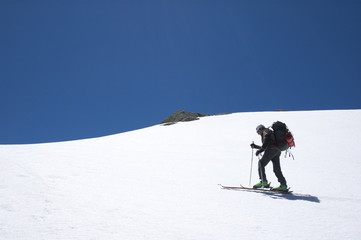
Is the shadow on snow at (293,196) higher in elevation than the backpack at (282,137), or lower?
lower

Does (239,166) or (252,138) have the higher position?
(252,138)

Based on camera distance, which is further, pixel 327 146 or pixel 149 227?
pixel 327 146

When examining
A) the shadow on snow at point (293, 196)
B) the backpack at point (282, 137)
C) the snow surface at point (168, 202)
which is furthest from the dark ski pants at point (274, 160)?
the snow surface at point (168, 202)

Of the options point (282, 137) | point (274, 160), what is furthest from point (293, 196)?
point (282, 137)

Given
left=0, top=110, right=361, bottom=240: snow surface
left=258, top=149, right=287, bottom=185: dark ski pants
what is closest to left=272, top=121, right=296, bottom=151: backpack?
left=258, top=149, right=287, bottom=185: dark ski pants

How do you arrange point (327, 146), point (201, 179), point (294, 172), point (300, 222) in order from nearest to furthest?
point (300, 222), point (201, 179), point (294, 172), point (327, 146)

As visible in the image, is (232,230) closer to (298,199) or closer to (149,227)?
(149,227)

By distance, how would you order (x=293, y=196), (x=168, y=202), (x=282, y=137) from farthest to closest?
(x=282, y=137)
(x=293, y=196)
(x=168, y=202)

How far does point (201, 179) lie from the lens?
6.75 m

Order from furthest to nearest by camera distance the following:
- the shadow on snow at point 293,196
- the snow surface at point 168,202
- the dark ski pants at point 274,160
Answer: the dark ski pants at point 274,160, the shadow on snow at point 293,196, the snow surface at point 168,202

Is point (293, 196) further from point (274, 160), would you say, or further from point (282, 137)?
point (282, 137)

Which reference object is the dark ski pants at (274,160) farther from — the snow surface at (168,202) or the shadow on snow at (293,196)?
the snow surface at (168,202)

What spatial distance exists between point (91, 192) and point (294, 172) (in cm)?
679

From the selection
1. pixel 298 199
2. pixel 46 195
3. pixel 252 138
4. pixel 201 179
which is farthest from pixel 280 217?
pixel 252 138
